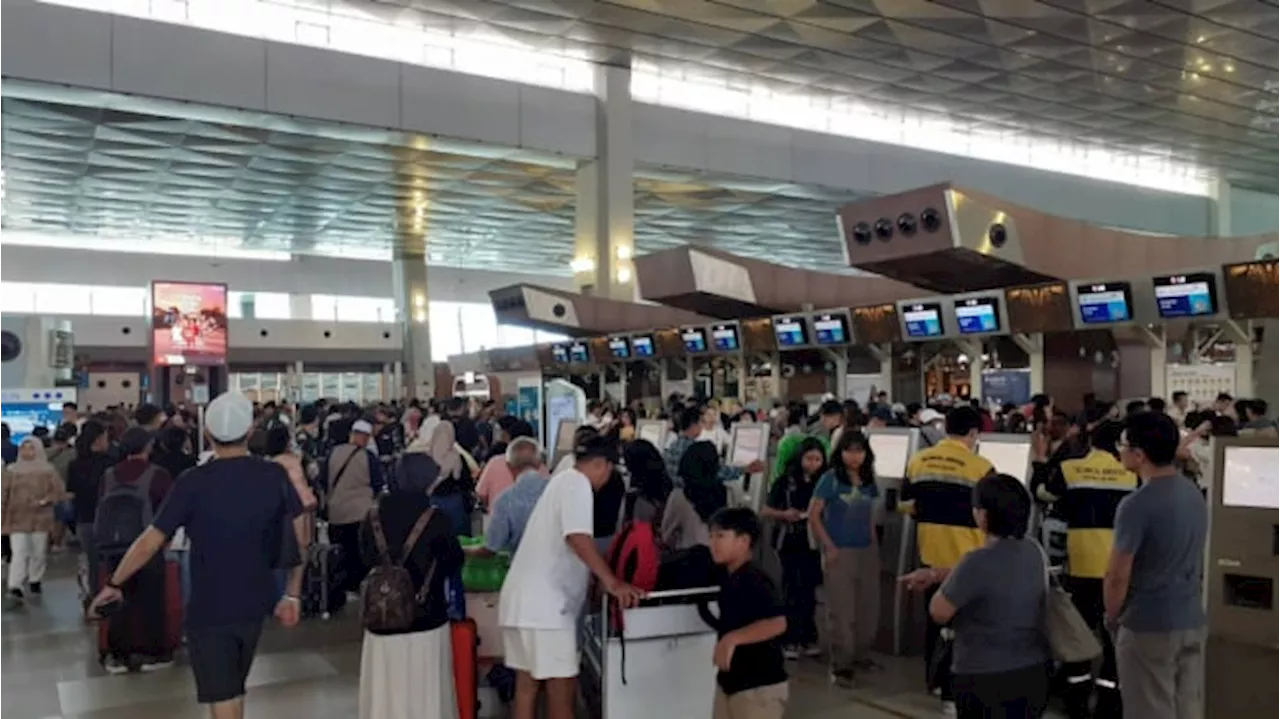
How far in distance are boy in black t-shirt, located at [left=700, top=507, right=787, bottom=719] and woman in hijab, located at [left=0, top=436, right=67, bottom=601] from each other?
7654 mm

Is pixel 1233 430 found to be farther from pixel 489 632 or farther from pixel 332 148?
pixel 332 148

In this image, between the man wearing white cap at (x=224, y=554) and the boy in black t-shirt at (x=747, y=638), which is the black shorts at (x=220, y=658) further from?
the boy in black t-shirt at (x=747, y=638)

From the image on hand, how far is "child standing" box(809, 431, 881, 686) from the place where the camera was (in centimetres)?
646

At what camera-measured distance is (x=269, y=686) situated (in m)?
6.57

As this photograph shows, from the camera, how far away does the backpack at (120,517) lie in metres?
6.99

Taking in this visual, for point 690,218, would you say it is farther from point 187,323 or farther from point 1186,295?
point 187,323

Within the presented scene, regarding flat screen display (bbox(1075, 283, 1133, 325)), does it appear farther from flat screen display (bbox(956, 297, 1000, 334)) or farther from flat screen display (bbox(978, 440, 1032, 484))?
flat screen display (bbox(978, 440, 1032, 484))

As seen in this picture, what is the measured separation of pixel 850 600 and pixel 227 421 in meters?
3.84

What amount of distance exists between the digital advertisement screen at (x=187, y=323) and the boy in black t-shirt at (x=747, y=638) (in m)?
8.74

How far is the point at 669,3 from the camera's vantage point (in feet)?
53.5

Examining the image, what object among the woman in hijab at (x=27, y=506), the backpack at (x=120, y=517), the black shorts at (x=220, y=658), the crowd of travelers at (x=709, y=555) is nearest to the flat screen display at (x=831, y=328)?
the crowd of travelers at (x=709, y=555)

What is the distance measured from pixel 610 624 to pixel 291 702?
255cm

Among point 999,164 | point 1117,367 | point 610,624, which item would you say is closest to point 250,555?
point 610,624

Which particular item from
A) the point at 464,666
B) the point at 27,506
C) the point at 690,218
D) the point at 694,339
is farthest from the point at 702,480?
the point at 690,218
